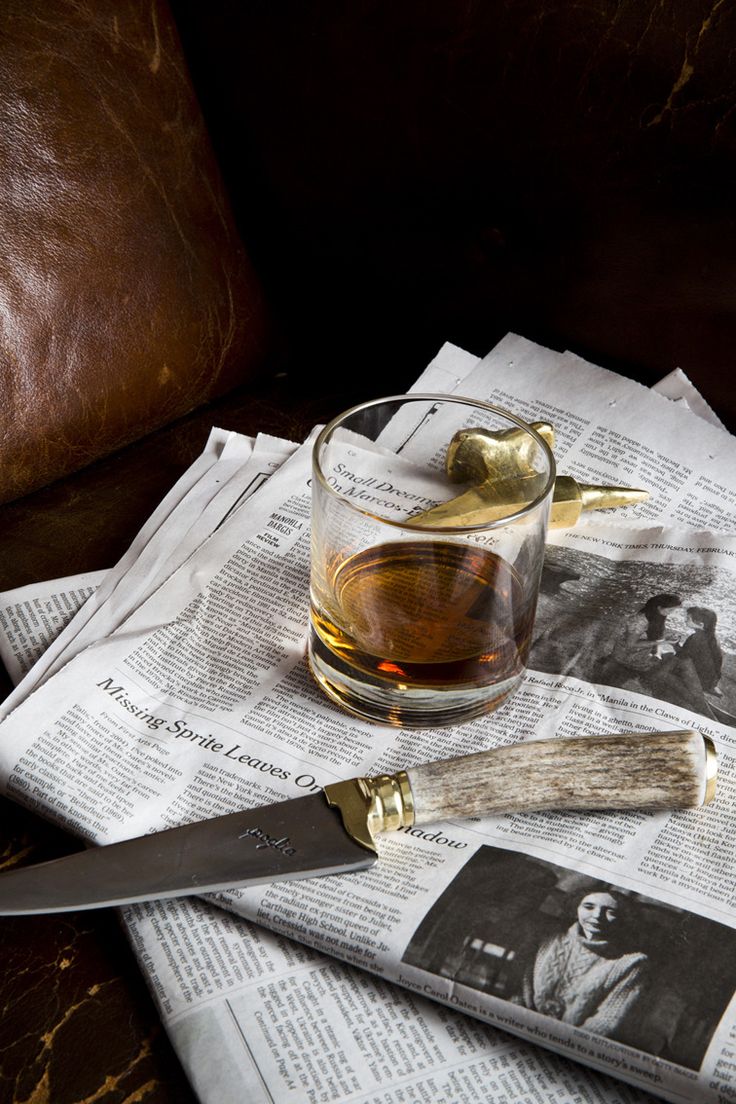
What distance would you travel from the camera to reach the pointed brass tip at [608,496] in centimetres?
83

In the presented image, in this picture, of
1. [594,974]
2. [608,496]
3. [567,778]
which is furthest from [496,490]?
[594,974]

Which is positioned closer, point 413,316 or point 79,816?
point 79,816

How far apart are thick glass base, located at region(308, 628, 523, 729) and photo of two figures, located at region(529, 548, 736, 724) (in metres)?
0.06

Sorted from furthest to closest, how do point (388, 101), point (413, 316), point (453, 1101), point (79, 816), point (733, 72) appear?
1. point (413, 316)
2. point (388, 101)
3. point (733, 72)
4. point (79, 816)
5. point (453, 1101)

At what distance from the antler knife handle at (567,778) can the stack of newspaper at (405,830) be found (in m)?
0.02

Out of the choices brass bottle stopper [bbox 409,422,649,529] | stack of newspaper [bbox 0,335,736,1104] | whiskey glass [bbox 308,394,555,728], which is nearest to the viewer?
stack of newspaper [bbox 0,335,736,1104]

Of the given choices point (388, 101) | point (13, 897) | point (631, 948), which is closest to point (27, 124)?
point (388, 101)

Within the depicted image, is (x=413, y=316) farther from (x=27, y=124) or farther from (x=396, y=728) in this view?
(x=396, y=728)

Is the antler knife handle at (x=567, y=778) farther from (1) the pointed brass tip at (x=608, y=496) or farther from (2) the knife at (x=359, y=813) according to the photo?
(1) the pointed brass tip at (x=608, y=496)

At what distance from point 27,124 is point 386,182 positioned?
29cm

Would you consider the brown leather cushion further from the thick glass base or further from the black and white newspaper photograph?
the black and white newspaper photograph

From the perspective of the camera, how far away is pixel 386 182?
3.10ft

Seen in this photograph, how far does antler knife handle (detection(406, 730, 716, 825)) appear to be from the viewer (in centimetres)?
59

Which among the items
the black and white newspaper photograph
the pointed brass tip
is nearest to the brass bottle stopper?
the pointed brass tip
